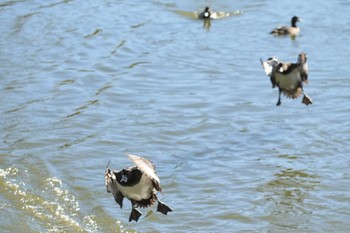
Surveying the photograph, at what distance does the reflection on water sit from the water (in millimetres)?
18

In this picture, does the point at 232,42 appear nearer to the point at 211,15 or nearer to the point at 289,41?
the point at 289,41

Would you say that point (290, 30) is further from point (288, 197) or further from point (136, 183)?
point (136, 183)

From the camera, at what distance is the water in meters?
7.42

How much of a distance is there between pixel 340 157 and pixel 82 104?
3.52 metres

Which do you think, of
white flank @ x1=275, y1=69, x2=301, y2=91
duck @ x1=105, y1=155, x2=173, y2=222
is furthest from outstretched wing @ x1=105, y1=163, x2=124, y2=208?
white flank @ x1=275, y1=69, x2=301, y2=91

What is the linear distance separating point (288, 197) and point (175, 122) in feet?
7.88

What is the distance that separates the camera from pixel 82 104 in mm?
10531

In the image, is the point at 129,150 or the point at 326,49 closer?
the point at 129,150

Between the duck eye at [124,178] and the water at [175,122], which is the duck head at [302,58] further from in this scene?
the duck eye at [124,178]

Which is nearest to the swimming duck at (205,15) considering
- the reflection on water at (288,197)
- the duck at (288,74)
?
the duck at (288,74)

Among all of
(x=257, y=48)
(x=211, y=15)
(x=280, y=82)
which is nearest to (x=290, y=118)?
(x=280, y=82)

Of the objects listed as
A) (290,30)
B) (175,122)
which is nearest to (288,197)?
(175,122)

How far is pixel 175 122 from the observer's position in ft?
32.3

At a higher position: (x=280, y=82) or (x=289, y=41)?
(x=280, y=82)
